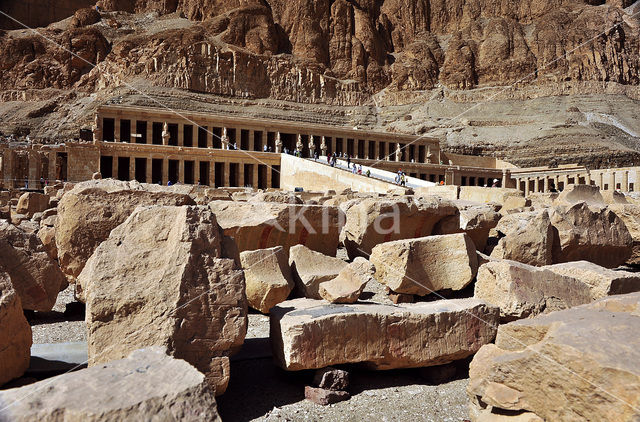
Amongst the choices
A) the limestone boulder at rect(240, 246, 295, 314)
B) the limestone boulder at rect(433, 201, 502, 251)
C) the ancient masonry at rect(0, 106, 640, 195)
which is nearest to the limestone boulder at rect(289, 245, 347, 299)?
the limestone boulder at rect(240, 246, 295, 314)

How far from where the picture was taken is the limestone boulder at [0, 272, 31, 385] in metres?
3.63

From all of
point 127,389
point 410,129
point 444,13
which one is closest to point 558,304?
point 127,389

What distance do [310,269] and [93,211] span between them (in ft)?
9.18

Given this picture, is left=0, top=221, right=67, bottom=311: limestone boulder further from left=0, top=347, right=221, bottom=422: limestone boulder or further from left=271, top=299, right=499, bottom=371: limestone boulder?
left=0, top=347, right=221, bottom=422: limestone boulder

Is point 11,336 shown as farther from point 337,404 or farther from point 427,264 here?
point 427,264

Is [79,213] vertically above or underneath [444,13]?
underneath

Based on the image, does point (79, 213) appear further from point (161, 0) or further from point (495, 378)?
point (161, 0)

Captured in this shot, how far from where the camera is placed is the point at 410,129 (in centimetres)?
4919

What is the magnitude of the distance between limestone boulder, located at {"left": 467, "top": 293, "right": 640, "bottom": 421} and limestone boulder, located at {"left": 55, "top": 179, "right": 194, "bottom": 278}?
13.6 ft

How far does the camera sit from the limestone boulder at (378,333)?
4.07 meters

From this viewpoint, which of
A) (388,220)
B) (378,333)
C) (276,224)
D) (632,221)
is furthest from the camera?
(632,221)

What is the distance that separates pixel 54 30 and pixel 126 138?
2995 cm

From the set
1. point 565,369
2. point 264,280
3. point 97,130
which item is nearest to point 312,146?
point 97,130

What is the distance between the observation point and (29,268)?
529 cm
